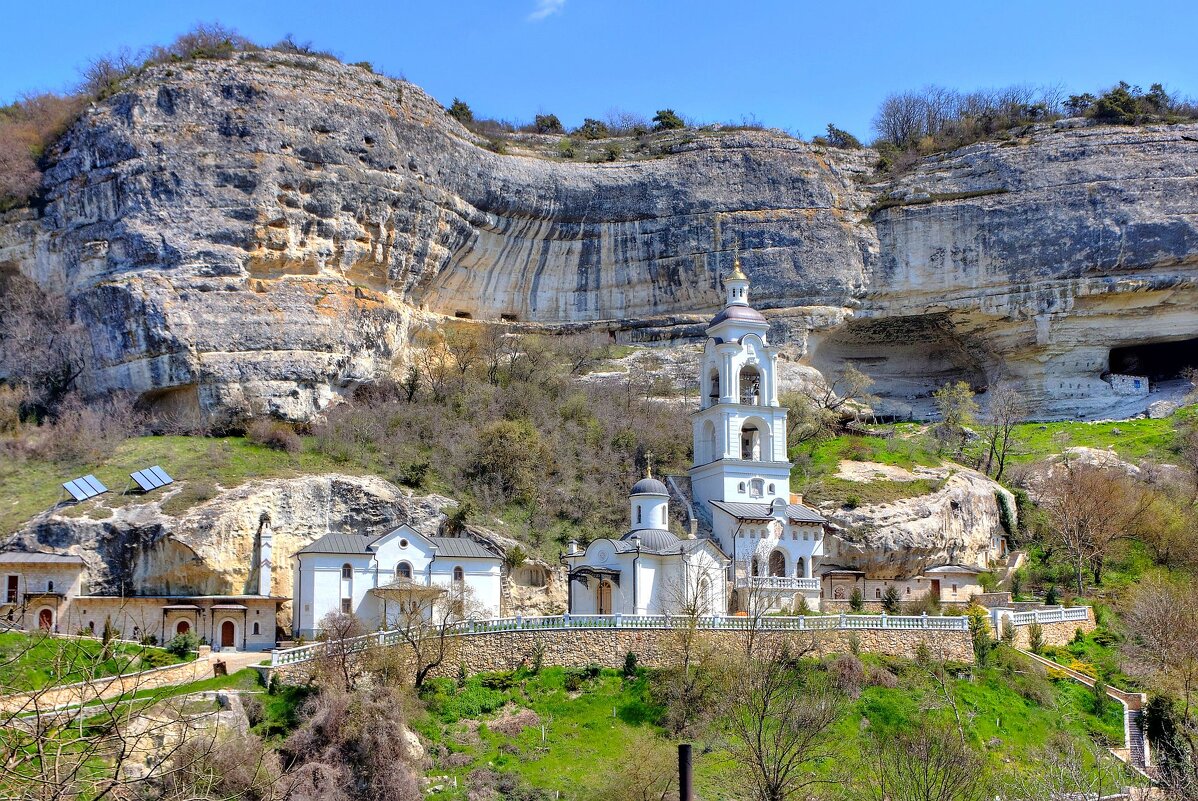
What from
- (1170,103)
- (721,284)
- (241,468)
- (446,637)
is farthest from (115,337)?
(1170,103)

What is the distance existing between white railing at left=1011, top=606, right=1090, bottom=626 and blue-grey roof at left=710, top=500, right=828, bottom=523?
668 centimetres

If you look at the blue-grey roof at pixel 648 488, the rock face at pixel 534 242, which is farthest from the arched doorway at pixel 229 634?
the blue-grey roof at pixel 648 488

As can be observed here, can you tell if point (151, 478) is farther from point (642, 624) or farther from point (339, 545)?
point (642, 624)

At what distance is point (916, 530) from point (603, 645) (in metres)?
13.2

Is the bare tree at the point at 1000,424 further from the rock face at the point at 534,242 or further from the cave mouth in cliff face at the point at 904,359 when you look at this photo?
the cave mouth in cliff face at the point at 904,359

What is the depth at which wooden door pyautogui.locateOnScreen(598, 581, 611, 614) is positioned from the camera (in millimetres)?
34844

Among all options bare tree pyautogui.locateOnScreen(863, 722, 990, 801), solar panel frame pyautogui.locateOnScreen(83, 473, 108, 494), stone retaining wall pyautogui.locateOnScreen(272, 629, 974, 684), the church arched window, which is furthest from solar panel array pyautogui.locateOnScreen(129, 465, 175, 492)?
bare tree pyautogui.locateOnScreen(863, 722, 990, 801)

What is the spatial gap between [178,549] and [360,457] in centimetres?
776

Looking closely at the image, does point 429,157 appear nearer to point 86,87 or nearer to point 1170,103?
point 86,87

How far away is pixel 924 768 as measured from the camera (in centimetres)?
2497

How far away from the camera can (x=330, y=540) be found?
33.9 m

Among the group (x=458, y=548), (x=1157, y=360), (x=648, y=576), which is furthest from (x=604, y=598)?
(x=1157, y=360)

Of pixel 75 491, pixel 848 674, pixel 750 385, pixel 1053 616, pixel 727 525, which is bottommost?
pixel 848 674

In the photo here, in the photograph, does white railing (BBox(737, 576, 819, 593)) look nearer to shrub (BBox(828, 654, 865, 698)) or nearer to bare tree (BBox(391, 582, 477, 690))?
shrub (BBox(828, 654, 865, 698))
